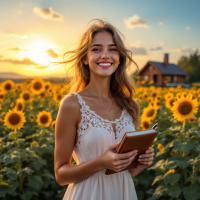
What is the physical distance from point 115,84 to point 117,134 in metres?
0.69

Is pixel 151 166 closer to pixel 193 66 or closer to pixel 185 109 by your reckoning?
pixel 185 109

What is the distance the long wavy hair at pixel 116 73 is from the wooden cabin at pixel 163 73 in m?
37.8

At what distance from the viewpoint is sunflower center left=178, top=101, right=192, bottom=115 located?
396cm

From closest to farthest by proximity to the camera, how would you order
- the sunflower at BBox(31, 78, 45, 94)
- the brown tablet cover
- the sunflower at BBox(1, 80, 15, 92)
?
the brown tablet cover → the sunflower at BBox(31, 78, 45, 94) → the sunflower at BBox(1, 80, 15, 92)

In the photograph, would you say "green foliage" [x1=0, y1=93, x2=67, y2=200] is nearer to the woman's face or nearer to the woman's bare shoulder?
the woman's bare shoulder

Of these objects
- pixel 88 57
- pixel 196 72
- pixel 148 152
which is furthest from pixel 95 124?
pixel 196 72

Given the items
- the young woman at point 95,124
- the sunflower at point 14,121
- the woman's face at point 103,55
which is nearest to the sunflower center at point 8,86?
the sunflower at point 14,121

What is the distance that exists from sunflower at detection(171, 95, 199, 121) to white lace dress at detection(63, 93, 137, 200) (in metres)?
1.99

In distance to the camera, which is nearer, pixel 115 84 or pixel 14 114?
pixel 115 84

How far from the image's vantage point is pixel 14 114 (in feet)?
16.1

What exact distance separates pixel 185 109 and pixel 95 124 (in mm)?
2301

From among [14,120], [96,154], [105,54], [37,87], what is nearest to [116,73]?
[105,54]

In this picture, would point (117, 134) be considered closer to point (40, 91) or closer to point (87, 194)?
point (87, 194)

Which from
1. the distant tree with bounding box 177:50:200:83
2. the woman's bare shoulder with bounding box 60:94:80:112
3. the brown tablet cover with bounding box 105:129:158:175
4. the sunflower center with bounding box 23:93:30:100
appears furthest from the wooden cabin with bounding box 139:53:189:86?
the brown tablet cover with bounding box 105:129:158:175
